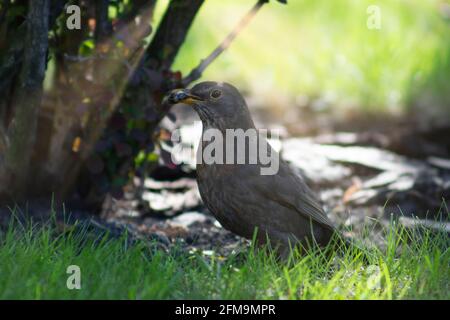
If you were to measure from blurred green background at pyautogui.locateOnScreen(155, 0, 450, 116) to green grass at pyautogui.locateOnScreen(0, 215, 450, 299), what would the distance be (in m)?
4.18

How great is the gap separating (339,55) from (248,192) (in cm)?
511

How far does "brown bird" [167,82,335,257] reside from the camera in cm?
483

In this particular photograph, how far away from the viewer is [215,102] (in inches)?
200

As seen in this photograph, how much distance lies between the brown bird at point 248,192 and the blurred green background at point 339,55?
342 cm

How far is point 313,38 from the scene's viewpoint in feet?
34.3

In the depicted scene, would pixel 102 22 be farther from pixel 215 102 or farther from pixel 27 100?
pixel 215 102

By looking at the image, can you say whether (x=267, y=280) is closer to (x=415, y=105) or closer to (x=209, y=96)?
(x=209, y=96)

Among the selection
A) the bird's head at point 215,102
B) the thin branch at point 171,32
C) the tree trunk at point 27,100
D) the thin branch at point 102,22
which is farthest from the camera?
the thin branch at point 171,32

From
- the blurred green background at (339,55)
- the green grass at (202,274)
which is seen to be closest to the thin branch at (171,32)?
the green grass at (202,274)

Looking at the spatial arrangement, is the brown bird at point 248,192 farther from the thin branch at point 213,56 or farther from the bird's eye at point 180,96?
the thin branch at point 213,56

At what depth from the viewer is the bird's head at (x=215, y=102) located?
5.07 metres

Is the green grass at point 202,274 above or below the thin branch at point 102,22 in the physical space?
below

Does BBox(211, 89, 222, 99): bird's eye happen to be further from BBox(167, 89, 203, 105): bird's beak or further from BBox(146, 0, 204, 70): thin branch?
BBox(146, 0, 204, 70): thin branch

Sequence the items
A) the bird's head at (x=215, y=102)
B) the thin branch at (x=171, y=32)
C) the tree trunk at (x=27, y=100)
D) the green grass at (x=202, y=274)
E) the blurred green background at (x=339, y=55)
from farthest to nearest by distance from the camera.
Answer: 1. the blurred green background at (x=339, y=55)
2. the thin branch at (x=171, y=32)
3. the bird's head at (x=215, y=102)
4. the tree trunk at (x=27, y=100)
5. the green grass at (x=202, y=274)
